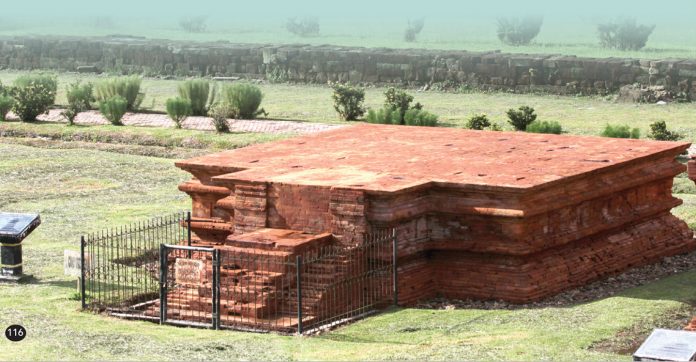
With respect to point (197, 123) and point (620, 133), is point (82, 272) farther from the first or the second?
point (197, 123)

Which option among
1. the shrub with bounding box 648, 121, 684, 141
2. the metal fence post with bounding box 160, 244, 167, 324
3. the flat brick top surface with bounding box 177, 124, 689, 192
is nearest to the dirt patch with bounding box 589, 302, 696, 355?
the flat brick top surface with bounding box 177, 124, 689, 192

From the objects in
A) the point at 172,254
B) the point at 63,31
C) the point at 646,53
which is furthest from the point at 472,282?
the point at 63,31

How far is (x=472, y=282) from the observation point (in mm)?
15133

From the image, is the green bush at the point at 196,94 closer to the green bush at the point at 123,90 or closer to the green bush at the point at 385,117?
the green bush at the point at 123,90

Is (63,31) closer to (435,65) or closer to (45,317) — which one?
(435,65)

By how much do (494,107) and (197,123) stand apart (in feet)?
19.5

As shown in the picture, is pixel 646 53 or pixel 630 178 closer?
pixel 630 178

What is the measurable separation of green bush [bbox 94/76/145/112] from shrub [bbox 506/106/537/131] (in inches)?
369

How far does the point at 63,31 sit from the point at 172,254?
5805 centimetres

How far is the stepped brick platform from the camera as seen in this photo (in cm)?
1479

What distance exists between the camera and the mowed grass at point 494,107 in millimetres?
28031

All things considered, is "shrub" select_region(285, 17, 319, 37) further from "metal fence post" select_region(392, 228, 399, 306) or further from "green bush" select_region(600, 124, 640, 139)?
"metal fence post" select_region(392, 228, 399, 306)

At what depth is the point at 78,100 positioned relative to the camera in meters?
32.2

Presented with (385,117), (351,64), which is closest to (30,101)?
(385,117)
